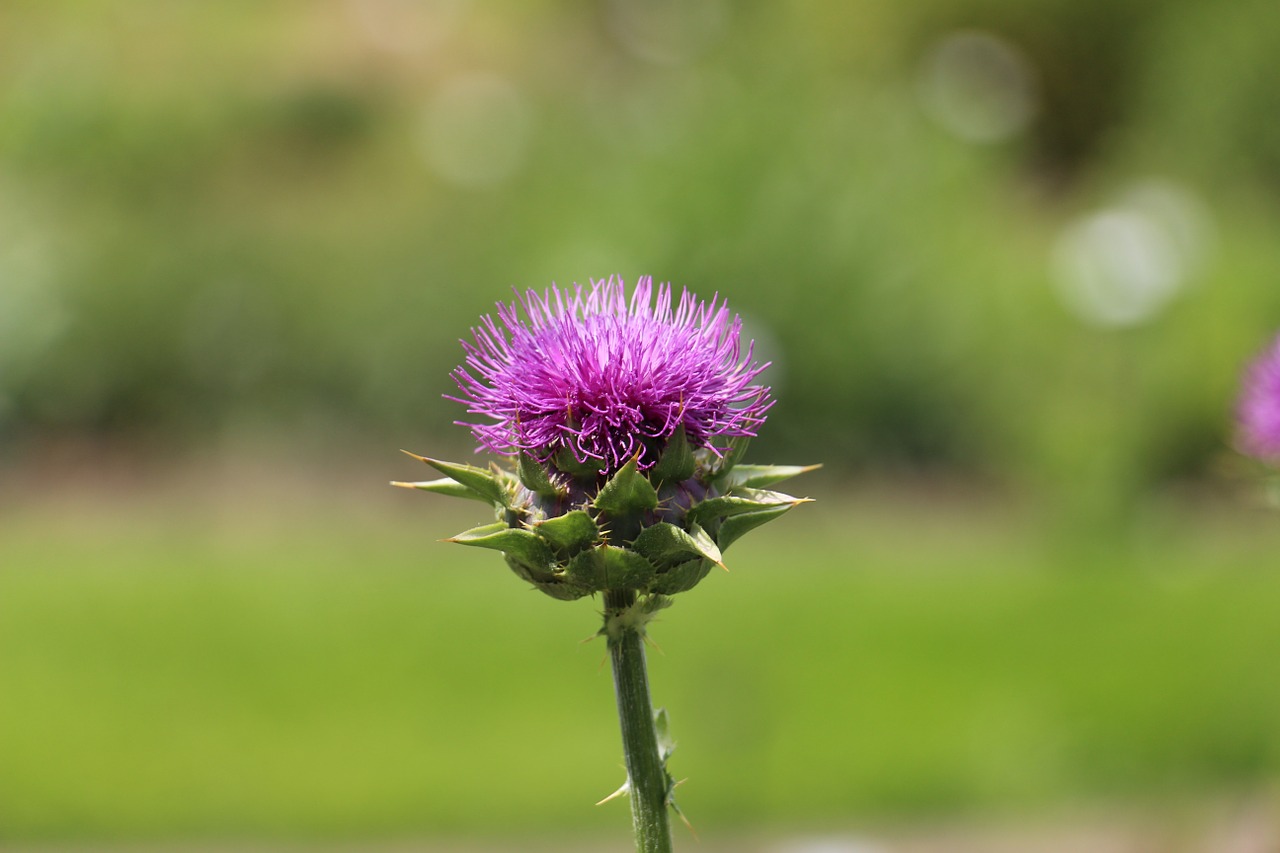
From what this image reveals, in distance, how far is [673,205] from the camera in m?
10.0

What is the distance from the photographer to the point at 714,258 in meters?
9.88

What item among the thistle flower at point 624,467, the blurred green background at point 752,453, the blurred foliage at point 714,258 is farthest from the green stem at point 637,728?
the blurred foliage at point 714,258

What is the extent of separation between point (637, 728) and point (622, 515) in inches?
12.3

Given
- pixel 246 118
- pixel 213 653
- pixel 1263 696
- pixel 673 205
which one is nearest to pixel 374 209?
pixel 246 118

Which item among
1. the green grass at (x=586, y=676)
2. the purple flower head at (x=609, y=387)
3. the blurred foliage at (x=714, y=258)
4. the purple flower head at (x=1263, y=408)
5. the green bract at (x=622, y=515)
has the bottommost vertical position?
the green bract at (x=622, y=515)

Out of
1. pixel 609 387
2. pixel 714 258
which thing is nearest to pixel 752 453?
pixel 714 258

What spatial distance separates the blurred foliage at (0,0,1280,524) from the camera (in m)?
9.91

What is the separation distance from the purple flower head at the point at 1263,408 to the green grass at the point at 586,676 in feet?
9.06

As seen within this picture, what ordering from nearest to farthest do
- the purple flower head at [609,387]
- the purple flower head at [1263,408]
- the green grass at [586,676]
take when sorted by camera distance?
the purple flower head at [609,387] → the purple flower head at [1263,408] → the green grass at [586,676]

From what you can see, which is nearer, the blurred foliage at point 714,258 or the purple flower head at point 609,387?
the purple flower head at point 609,387

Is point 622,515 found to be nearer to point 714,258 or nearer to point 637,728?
point 637,728

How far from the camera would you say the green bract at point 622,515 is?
2.21m

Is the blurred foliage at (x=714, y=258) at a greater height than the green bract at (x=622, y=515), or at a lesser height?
greater

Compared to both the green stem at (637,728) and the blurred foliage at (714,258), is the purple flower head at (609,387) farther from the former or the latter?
the blurred foliage at (714,258)
